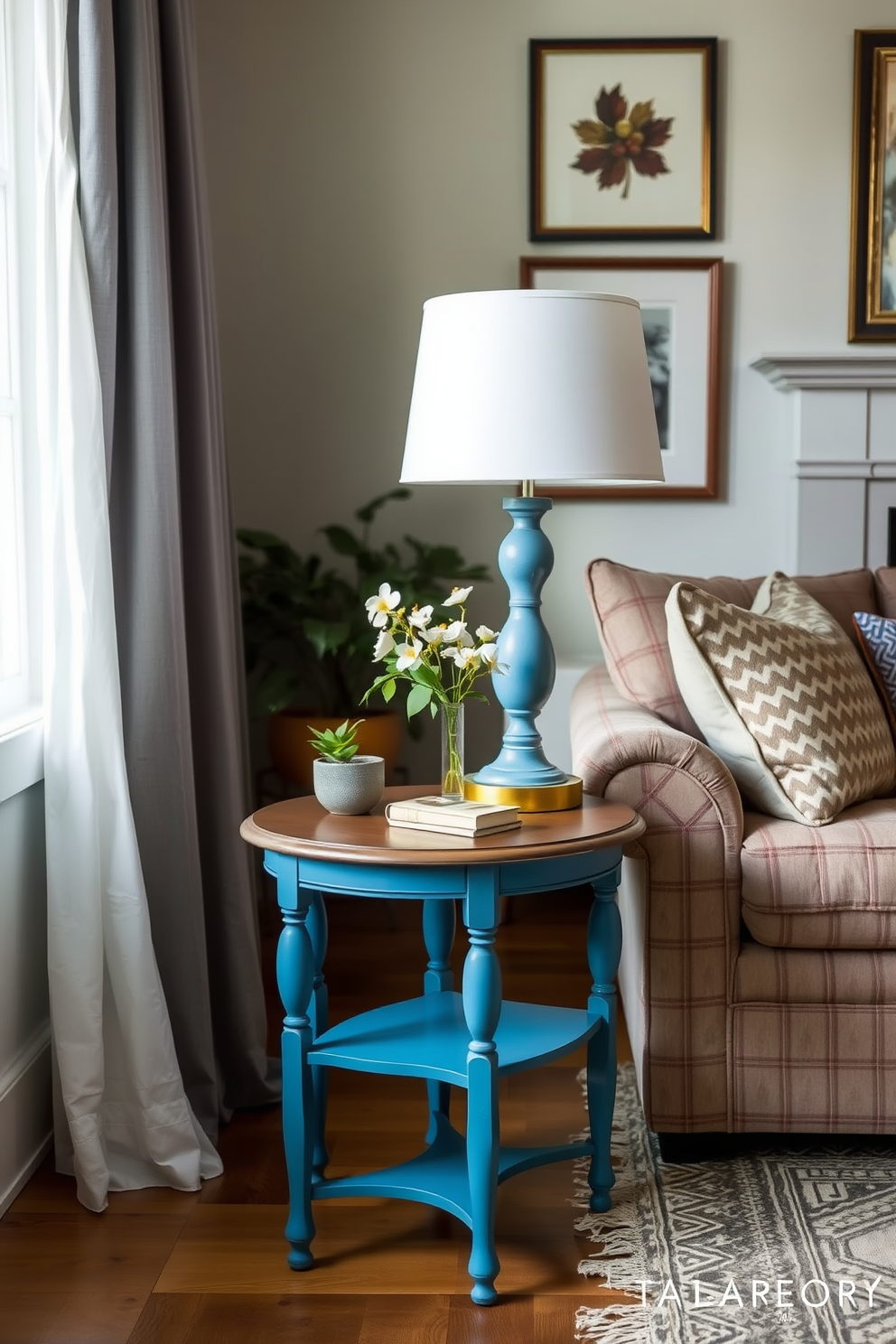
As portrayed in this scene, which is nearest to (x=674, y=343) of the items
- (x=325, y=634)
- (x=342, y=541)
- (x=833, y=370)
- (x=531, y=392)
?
(x=833, y=370)

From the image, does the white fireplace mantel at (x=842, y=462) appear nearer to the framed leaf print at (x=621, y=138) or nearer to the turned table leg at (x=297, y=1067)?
the framed leaf print at (x=621, y=138)

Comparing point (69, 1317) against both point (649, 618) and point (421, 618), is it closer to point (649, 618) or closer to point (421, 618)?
point (421, 618)

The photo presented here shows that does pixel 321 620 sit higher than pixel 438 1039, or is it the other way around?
pixel 321 620

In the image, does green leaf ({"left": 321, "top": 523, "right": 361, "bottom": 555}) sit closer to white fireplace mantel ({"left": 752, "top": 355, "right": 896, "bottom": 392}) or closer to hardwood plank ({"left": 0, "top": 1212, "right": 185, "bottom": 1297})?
white fireplace mantel ({"left": 752, "top": 355, "right": 896, "bottom": 392})

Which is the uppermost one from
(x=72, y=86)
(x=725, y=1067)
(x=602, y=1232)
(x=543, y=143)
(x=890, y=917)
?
(x=543, y=143)

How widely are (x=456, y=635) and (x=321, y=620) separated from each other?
1.47 metres

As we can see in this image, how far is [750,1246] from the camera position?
1886mm

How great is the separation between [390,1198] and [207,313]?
1607mm

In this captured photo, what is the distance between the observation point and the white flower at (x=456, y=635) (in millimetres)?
1925

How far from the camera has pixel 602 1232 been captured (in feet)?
6.35

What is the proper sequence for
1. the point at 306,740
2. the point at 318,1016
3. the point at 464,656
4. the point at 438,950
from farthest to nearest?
the point at 306,740 < the point at 438,950 < the point at 318,1016 < the point at 464,656

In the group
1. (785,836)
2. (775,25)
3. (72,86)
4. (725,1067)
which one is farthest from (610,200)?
(725,1067)

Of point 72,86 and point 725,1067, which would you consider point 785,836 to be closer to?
point 725,1067

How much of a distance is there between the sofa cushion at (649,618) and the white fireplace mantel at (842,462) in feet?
2.55
